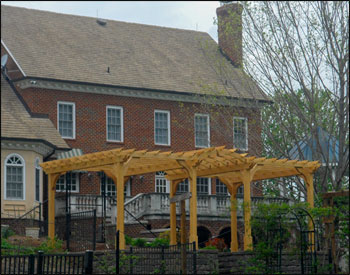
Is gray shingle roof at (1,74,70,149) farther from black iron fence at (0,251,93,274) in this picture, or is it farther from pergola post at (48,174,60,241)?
black iron fence at (0,251,93,274)

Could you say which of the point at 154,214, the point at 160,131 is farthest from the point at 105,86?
the point at 154,214

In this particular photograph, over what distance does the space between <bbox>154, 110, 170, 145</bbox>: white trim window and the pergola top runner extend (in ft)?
42.5

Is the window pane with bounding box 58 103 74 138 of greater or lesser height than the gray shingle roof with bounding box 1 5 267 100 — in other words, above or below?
below

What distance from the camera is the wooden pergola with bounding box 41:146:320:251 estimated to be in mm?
Result: 23766

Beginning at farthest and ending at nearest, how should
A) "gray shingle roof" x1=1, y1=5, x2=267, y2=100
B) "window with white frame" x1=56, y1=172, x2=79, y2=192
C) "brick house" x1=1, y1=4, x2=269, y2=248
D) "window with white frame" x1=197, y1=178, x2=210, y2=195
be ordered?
"window with white frame" x1=197, y1=178, x2=210, y2=195, "gray shingle roof" x1=1, y1=5, x2=267, y2=100, "brick house" x1=1, y1=4, x2=269, y2=248, "window with white frame" x1=56, y1=172, x2=79, y2=192

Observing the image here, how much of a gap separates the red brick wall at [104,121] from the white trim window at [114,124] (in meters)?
0.22

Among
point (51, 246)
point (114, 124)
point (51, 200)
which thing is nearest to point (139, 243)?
point (51, 200)

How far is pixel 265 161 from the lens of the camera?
1003 inches

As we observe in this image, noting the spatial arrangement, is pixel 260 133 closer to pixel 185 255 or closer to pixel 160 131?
pixel 185 255

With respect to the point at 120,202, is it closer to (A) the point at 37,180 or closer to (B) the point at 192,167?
(B) the point at 192,167

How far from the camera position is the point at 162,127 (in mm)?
41188

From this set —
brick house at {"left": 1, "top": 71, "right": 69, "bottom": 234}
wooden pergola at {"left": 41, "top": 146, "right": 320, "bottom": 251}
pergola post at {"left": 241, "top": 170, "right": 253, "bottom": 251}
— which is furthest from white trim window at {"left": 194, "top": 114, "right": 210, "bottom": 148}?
pergola post at {"left": 241, "top": 170, "right": 253, "bottom": 251}

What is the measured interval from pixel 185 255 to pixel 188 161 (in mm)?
4204

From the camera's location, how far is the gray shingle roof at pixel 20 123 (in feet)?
109
